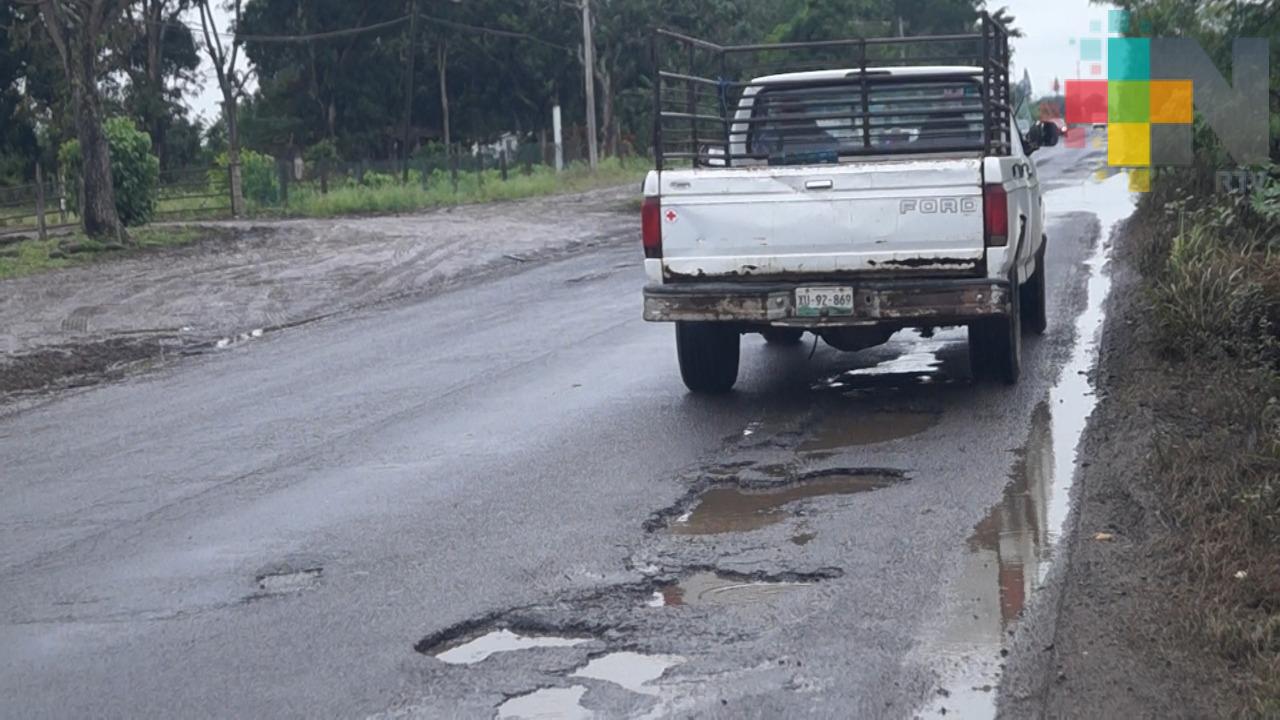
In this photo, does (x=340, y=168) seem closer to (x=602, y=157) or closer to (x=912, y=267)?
(x=602, y=157)

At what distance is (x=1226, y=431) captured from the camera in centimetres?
804

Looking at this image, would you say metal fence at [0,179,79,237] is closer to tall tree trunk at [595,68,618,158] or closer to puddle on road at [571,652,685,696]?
puddle on road at [571,652,685,696]

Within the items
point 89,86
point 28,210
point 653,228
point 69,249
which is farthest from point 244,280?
point 28,210

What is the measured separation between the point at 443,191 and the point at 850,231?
3183cm

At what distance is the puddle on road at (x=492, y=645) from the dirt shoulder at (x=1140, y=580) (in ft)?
5.35

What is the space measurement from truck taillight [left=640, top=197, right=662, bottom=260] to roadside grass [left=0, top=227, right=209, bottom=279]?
48.2ft

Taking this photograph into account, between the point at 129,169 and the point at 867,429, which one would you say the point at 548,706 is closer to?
the point at 867,429

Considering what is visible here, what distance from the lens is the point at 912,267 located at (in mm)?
9625

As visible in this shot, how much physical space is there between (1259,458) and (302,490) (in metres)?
4.57

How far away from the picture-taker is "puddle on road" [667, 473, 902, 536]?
720 cm

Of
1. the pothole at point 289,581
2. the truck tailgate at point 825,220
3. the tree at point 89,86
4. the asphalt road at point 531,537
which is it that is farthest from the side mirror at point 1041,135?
the tree at point 89,86

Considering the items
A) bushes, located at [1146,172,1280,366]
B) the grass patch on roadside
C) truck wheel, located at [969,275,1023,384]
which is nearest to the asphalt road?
Answer: truck wheel, located at [969,275,1023,384]

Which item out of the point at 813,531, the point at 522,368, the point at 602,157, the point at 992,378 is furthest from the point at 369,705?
the point at 602,157

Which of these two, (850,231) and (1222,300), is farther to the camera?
(1222,300)
